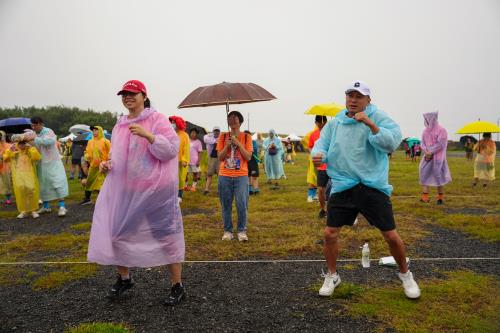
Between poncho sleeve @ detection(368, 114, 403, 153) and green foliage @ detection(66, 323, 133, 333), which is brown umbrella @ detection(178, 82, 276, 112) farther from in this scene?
green foliage @ detection(66, 323, 133, 333)

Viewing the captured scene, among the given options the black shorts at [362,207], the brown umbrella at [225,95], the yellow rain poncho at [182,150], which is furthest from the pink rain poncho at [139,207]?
the yellow rain poncho at [182,150]

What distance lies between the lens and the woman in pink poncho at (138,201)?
319 centimetres

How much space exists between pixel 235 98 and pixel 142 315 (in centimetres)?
279

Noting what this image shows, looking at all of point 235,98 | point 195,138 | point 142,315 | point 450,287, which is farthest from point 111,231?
point 195,138

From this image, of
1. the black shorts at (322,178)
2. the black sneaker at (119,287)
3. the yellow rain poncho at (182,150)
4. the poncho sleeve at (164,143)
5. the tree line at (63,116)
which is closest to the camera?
the poncho sleeve at (164,143)

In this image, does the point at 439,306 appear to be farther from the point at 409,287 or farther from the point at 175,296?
the point at 175,296

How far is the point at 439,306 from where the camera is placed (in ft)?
10.3

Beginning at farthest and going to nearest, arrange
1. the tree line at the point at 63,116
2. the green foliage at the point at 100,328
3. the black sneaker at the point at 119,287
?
the tree line at the point at 63,116 → the black sneaker at the point at 119,287 → the green foliage at the point at 100,328

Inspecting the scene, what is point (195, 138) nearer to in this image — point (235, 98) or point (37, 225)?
point (37, 225)

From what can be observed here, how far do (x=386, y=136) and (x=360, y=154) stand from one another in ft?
0.92

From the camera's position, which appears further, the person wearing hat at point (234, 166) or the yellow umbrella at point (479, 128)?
the yellow umbrella at point (479, 128)

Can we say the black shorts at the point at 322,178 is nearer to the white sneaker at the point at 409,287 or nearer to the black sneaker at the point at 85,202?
the white sneaker at the point at 409,287

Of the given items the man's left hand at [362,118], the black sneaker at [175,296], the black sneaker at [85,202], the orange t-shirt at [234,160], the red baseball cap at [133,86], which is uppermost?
the red baseball cap at [133,86]

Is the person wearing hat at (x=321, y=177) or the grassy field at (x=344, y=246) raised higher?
the person wearing hat at (x=321, y=177)
